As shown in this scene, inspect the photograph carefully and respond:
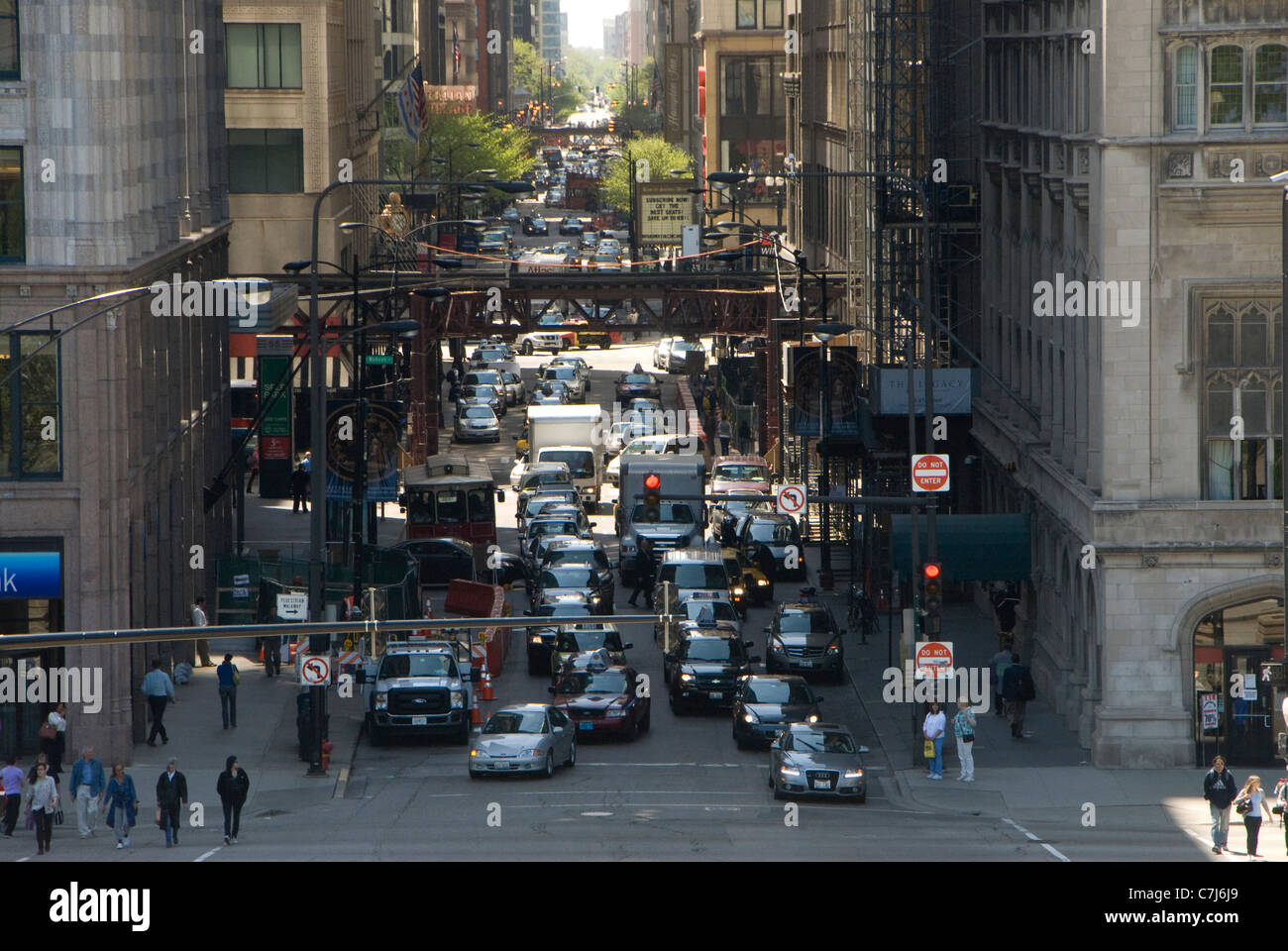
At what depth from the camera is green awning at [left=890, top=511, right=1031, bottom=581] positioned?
137ft

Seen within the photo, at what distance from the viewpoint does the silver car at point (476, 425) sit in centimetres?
7881

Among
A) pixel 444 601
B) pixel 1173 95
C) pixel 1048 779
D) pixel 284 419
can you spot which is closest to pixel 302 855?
pixel 1048 779

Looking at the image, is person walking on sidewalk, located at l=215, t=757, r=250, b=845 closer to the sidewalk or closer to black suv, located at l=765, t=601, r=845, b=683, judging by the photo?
the sidewalk

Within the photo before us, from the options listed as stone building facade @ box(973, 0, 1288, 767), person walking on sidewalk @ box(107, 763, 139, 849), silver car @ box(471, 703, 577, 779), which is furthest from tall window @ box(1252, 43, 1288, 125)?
person walking on sidewalk @ box(107, 763, 139, 849)

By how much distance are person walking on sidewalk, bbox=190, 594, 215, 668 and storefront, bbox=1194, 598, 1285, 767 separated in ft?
61.1

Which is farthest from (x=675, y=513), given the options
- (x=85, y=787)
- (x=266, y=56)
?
(x=85, y=787)

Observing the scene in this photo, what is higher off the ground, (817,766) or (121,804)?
(121,804)

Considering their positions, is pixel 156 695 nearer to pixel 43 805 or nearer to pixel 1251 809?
pixel 43 805

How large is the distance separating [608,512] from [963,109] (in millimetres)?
18801

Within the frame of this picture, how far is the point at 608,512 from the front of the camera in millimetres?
66812

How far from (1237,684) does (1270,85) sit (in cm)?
977

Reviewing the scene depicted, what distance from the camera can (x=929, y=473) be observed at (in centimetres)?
3725

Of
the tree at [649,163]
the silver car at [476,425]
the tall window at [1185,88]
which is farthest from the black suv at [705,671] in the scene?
the tree at [649,163]

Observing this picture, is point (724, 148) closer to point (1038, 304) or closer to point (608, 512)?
point (608, 512)
